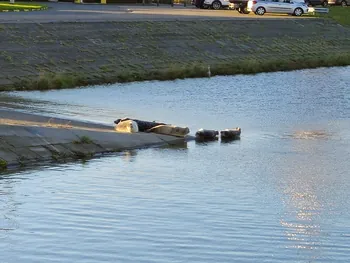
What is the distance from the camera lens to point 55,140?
20562 mm

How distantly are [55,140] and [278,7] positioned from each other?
4370 cm

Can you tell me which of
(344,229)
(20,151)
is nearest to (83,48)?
(20,151)

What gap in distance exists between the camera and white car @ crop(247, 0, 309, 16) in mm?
62469

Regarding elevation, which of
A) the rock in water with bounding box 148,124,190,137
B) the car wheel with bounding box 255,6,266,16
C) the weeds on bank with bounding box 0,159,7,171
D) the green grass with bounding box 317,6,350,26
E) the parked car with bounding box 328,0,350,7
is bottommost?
the parked car with bounding box 328,0,350,7

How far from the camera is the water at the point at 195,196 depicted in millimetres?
13430

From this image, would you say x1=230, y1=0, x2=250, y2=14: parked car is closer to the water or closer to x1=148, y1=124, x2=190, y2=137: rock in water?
the water

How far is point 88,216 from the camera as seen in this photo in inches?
593

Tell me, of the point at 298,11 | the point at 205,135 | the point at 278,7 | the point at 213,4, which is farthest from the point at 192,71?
the point at 213,4

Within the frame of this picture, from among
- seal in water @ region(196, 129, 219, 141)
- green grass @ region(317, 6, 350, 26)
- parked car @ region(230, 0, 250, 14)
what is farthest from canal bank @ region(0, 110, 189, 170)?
parked car @ region(230, 0, 250, 14)

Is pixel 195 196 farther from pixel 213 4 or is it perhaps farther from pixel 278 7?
pixel 213 4

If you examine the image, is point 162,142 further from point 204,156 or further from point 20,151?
point 20,151

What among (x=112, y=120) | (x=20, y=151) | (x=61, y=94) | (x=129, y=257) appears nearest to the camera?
(x=129, y=257)

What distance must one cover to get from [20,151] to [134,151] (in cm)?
254

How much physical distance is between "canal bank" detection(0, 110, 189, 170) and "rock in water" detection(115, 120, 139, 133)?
0.56 feet
